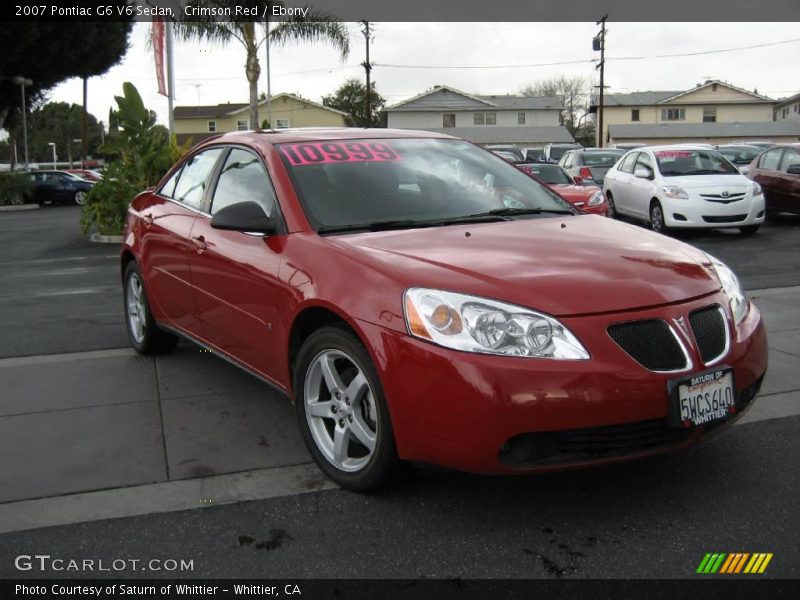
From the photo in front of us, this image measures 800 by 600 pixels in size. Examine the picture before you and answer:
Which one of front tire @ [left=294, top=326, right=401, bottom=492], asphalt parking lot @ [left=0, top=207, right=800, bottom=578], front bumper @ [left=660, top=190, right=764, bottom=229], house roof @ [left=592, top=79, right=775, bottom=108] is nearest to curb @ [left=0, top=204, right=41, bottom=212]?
front bumper @ [left=660, top=190, right=764, bottom=229]

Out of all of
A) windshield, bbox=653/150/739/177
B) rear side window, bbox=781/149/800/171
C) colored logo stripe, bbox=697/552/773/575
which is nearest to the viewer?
colored logo stripe, bbox=697/552/773/575

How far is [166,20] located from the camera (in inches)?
811

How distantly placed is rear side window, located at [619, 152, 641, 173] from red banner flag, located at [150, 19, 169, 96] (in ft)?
37.0

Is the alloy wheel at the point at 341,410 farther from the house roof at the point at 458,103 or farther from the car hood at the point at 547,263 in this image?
the house roof at the point at 458,103

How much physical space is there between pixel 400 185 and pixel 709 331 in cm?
174

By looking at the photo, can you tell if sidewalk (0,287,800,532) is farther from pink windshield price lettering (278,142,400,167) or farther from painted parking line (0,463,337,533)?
pink windshield price lettering (278,142,400,167)

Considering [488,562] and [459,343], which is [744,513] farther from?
[459,343]

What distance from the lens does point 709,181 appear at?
42.3 feet

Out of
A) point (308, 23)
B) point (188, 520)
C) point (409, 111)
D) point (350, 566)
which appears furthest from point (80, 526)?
point (409, 111)

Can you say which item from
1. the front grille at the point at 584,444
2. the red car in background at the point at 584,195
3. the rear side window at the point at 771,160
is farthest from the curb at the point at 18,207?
the front grille at the point at 584,444

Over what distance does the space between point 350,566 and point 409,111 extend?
199ft

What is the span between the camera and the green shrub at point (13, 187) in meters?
31.3

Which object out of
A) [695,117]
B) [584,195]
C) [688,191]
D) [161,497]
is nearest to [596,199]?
[584,195]

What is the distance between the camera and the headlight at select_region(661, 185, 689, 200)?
12.8 meters
